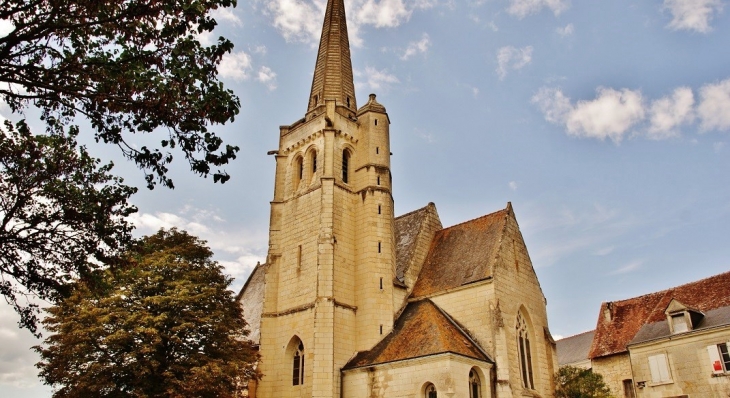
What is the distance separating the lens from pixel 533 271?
27.2m

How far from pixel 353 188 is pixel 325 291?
631 cm

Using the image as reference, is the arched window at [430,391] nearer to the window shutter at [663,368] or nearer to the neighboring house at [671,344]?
the neighboring house at [671,344]

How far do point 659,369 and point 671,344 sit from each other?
1.23 metres

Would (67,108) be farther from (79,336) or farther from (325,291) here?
(325,291)

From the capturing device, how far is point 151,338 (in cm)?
1934

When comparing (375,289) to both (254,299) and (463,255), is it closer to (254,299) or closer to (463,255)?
(463,255)

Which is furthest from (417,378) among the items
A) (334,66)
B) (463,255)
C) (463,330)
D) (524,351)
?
(334,66)

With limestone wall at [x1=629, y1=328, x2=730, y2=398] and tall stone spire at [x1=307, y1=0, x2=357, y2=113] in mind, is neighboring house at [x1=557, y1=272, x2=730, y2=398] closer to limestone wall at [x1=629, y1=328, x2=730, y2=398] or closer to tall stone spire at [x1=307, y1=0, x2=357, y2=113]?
limestone wall at [x1=629, y1=328, x2=730, y2=398]

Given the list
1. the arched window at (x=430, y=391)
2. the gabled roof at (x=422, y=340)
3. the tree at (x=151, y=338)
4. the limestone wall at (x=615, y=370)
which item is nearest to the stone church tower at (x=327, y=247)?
the gabled roof at (x=422, y=340)

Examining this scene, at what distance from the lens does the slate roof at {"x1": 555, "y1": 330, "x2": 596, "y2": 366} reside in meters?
45.3

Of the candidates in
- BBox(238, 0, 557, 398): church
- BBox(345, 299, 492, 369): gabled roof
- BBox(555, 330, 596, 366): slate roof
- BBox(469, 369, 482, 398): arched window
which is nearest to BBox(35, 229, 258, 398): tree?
BBox(238, 0, 557, 398): church

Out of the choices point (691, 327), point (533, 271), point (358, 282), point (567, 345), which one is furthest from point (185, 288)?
point (567, 345)

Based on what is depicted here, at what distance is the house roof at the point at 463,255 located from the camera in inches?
982

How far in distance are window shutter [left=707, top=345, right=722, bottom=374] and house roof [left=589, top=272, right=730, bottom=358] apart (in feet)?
7.15
